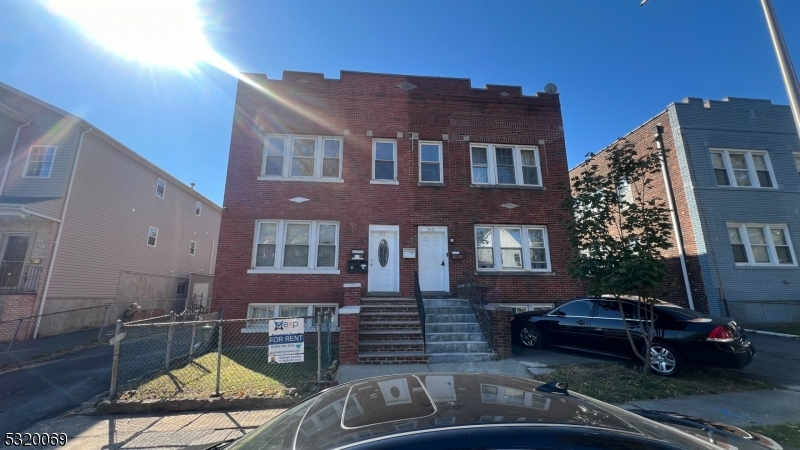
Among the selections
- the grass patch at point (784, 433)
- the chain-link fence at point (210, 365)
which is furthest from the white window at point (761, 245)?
the chain-link fence at point (210, 365)

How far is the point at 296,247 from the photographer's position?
11.1 meters

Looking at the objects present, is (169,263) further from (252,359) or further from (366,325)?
(366,325)

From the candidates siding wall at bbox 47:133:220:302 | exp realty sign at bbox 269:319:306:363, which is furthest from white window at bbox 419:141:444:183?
siding wall at bbox 47:133:220:302

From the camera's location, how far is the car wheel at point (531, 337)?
8953mm

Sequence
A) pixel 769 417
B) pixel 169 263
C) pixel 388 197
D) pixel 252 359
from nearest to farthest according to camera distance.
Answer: pixel 769 417
pixel 252 359
pixel 388 197
pixel 169 263

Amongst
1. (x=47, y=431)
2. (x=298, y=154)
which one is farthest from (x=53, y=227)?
(x=47, y=431)

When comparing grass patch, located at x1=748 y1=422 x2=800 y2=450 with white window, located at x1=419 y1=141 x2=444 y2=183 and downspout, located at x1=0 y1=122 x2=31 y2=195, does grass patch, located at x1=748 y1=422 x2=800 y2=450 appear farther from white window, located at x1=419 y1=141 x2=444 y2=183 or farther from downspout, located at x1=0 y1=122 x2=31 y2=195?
downspout, located at x1=0 y1=122 x2=31 y2=195

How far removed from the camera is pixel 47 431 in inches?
183

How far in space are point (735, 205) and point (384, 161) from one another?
14.7 metres

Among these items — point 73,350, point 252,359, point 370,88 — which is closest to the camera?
point 252,359

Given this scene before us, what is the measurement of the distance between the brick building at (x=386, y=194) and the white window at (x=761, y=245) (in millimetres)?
7986

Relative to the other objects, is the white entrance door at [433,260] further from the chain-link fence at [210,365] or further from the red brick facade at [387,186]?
the chain-link fence at [210,365]

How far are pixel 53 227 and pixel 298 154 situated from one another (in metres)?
10.5

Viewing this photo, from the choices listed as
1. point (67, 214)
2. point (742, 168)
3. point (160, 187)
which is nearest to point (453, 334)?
point (742, 168)
